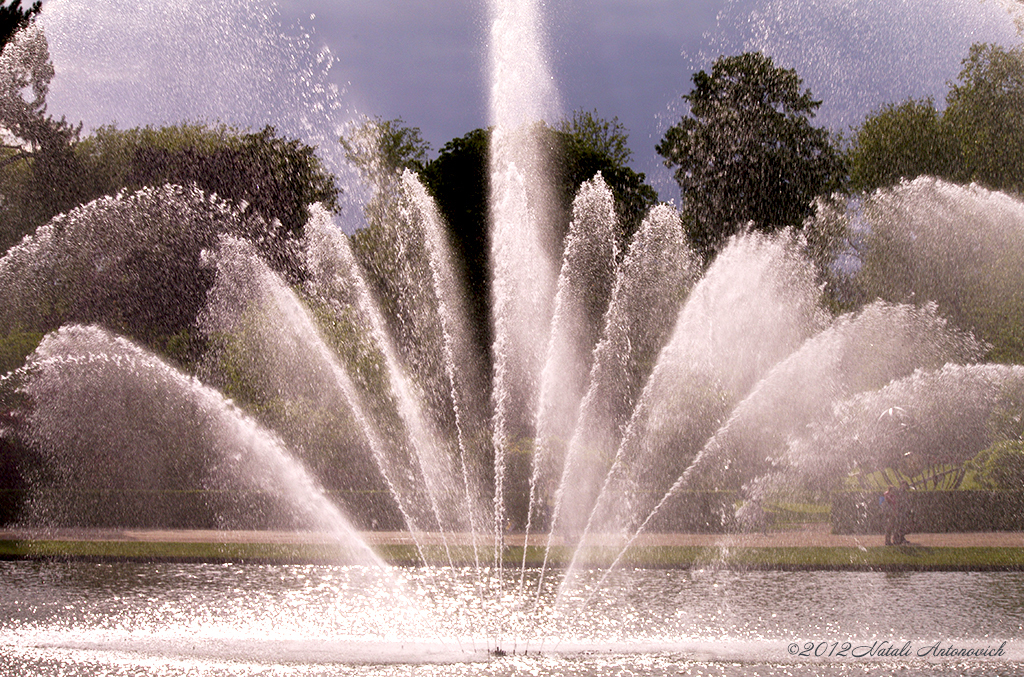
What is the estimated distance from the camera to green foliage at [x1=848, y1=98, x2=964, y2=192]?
134ft

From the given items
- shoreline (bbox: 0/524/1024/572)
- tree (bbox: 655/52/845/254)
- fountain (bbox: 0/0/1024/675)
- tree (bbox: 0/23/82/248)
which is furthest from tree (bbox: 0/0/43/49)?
tree (bbox: 655/52/845/254)

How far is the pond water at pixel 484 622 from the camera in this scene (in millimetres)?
10781

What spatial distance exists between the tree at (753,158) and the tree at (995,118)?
21.8 ft

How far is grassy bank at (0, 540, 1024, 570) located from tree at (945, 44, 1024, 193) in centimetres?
2130

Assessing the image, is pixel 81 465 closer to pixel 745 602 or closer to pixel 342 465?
pixel 342 465

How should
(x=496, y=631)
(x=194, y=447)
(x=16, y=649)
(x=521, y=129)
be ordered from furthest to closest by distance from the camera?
(x=521, y=129), (x=194, y=447), (x=496, y=631), (x=16, y=649)

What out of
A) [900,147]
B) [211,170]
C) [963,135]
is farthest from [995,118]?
[211,170]

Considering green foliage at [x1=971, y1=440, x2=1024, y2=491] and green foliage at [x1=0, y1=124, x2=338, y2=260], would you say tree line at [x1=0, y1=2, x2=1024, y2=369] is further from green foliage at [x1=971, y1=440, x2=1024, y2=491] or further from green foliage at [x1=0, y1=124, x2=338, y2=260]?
green foliage at [x1=971, y1=440, x2=1024, y2=491]

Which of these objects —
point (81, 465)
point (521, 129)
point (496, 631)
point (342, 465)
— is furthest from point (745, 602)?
point (521, 129)

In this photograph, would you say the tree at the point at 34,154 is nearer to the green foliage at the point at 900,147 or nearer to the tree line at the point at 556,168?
the tree line at the point at 556,168

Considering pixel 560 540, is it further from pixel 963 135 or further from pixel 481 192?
pixel 963 135

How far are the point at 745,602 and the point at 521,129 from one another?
28.5 meters

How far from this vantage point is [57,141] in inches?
1425

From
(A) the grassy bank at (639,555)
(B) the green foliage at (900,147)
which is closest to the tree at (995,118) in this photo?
(B) the green foliage at (900,147)
